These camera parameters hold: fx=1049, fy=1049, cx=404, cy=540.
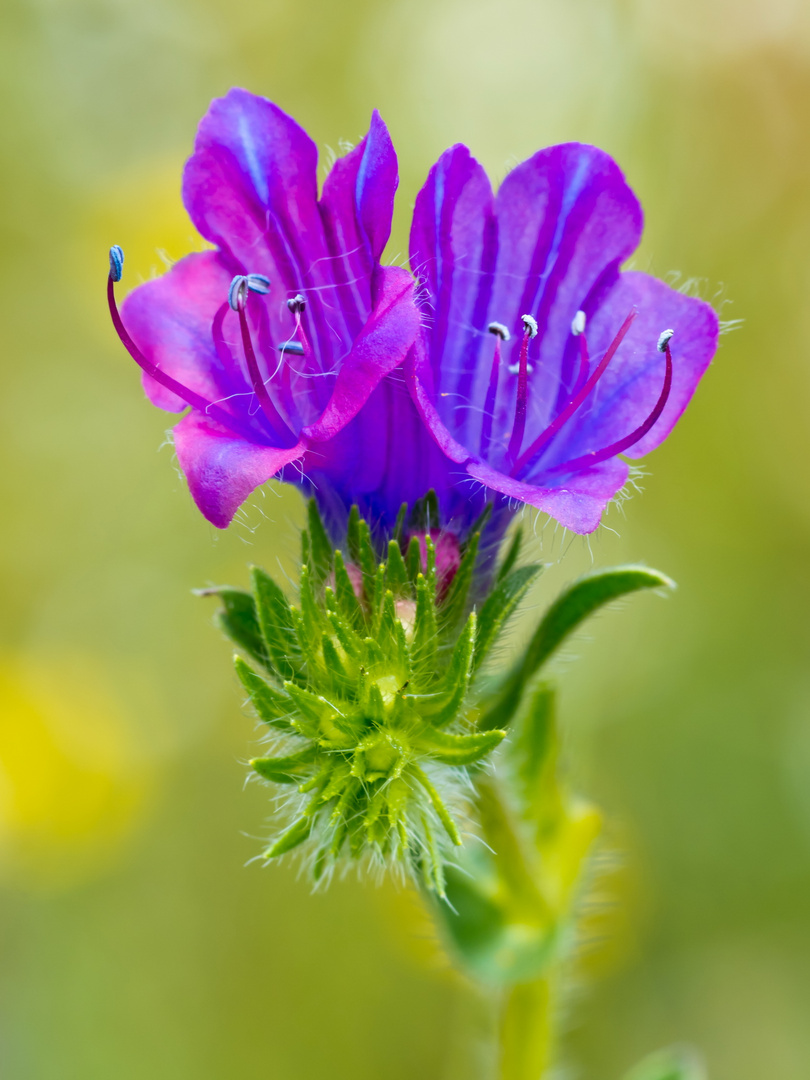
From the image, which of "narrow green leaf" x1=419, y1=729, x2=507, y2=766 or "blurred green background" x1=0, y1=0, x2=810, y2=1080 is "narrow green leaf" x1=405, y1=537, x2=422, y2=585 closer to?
"narrow green leaf" x1=419, y1=729, x2=507, y2=766

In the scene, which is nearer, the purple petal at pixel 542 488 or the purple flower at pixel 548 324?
the purple petal at pixel 542 488

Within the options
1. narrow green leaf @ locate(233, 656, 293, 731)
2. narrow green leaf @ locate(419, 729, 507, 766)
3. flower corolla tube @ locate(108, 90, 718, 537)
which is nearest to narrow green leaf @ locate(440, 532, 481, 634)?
flower corolla tube @ locate(108, 90, 718, 537)

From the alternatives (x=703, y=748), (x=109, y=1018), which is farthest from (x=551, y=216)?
(x=109, y=1018)

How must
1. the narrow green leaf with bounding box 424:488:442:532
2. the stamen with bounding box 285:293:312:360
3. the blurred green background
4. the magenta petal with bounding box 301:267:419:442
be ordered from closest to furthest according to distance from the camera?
the magenta petal with bounding box 301:267:419:442 < the stamen with bounding box 285:293:312:360 < the narrow green leaf with bounding box 424:488:442:532 < the blurred green background

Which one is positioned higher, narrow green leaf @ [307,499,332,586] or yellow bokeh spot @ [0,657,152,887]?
narrow green leaf @ [307,499,332,586]

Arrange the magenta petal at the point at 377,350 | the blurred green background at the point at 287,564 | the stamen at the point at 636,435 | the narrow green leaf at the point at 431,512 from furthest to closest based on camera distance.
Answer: the blurred green background at the point at 287,564
the narrow green leaf at the point at 431,512
the stamen at the point at 636,435
the magenta petal at the point at 377,350

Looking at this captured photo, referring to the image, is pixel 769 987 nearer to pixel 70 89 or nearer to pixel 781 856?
pixel 781 856

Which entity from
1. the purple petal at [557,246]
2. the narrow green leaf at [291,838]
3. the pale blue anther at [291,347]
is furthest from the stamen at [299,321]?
the narrow green leaf at [291,838]

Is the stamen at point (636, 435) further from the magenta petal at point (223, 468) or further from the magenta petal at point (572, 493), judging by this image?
the magenta petal at point (223, 468)
